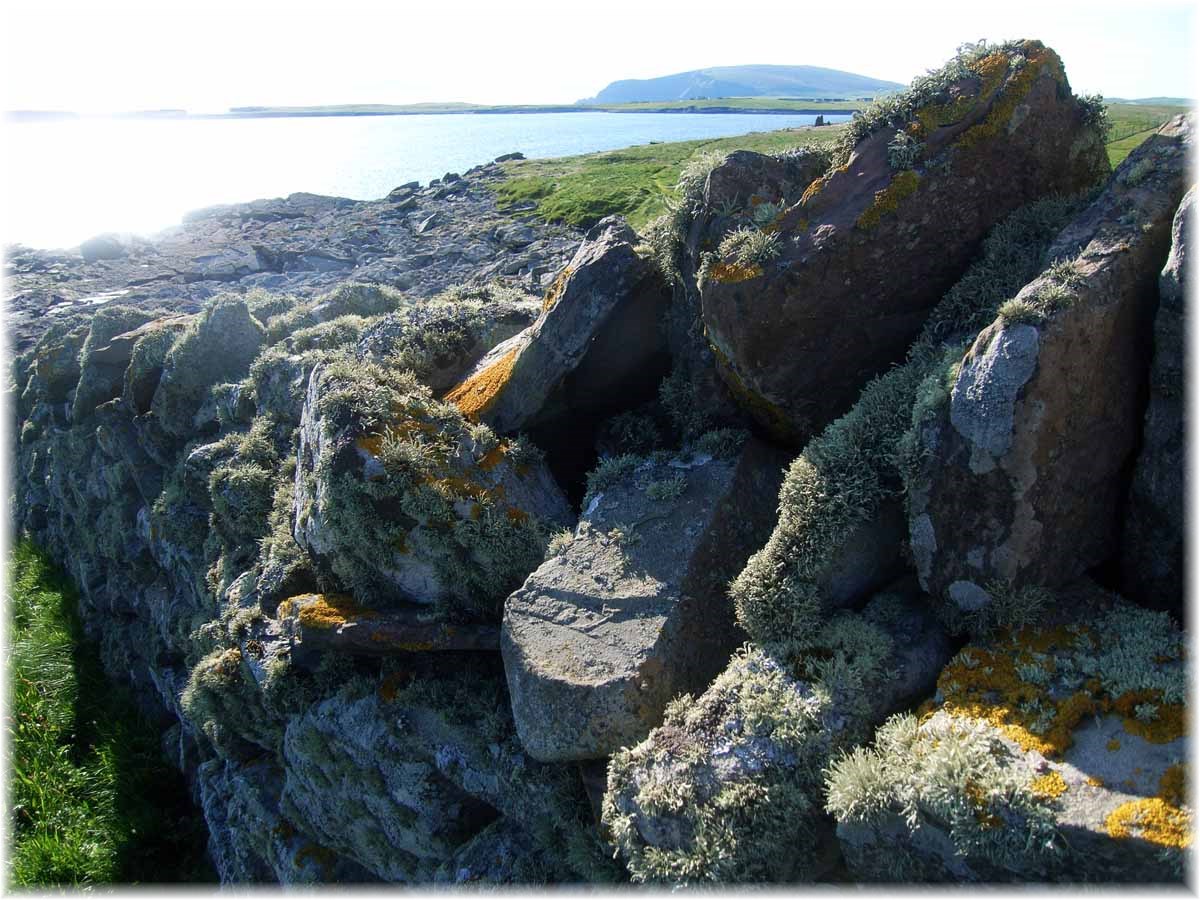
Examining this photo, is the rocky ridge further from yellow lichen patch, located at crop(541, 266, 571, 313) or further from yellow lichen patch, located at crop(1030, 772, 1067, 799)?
yellow lichen patch, located at crop(541, 266, 571, 313)

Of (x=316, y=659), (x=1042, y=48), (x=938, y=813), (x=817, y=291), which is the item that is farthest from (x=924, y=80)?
(x=316, y=659)

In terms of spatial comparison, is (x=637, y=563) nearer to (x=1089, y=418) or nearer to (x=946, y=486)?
(x=946, y=486)

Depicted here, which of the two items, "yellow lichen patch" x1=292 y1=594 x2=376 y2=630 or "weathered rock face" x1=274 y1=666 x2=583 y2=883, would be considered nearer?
"weathered rock face" x1=274 y1=666 x2=583 y2=883

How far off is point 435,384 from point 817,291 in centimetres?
660

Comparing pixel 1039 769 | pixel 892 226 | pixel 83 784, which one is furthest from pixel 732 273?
pixel 83 784

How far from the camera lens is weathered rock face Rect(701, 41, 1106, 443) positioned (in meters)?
9.21

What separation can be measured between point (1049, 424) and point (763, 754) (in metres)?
3.97

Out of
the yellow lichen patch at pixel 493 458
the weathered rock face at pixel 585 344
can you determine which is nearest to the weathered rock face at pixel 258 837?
the yellow lichen patch at pixel 493 458

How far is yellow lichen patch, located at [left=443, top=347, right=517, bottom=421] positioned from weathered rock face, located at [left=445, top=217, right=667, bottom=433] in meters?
0.02

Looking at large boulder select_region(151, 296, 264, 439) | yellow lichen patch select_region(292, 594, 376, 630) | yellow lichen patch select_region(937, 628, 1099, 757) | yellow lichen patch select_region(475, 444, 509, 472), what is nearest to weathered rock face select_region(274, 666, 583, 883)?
yellow lichen patch select_region(292, 594, 376, 630)

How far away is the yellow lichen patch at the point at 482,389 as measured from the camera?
1180cm

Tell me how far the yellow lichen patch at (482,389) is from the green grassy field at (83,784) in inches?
456

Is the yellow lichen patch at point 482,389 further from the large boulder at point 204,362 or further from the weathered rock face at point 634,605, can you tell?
the large boulder at point 204,362

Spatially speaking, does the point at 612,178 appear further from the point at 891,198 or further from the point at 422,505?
the point at 422,505
